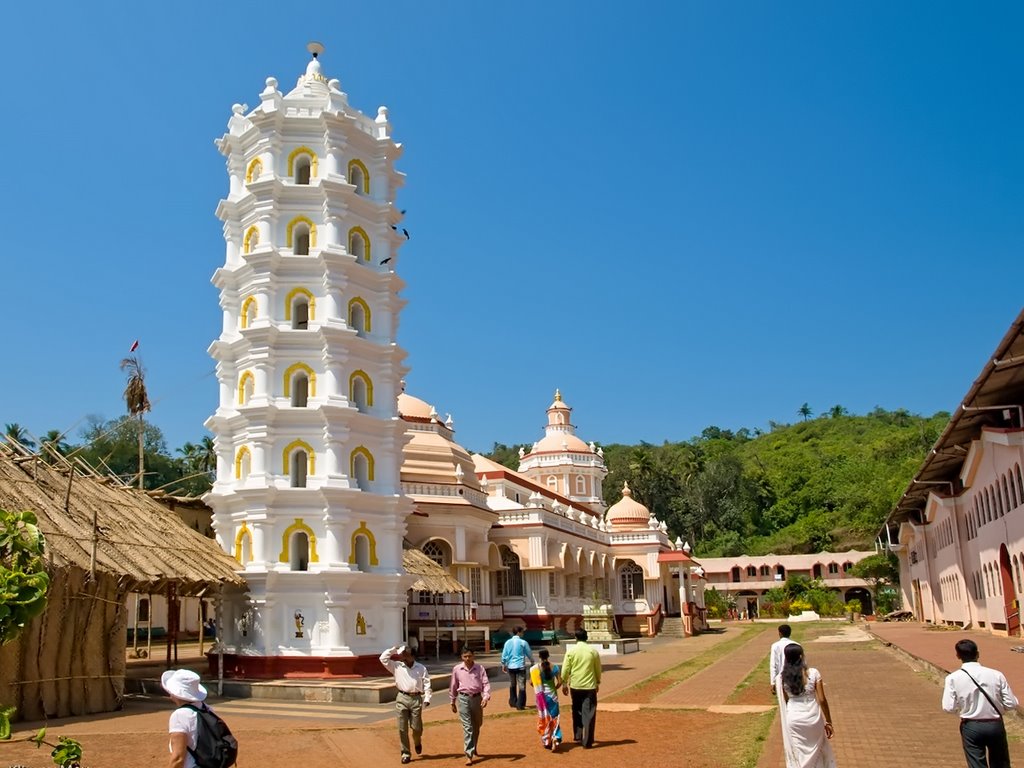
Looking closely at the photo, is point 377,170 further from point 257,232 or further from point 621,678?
point 621,678

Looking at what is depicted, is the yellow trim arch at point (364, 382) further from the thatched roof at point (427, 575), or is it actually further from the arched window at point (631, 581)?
the arched window at point (631, 581)

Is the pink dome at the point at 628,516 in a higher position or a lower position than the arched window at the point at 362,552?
higher

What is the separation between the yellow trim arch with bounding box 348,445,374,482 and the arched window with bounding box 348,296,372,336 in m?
3.21

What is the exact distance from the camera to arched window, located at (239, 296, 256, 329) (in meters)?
25.8

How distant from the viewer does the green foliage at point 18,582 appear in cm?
643

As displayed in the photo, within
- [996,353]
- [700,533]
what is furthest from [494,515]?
[700,533]

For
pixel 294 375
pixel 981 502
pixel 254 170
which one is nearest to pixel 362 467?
pixel 294 375

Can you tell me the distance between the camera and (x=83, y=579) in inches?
745

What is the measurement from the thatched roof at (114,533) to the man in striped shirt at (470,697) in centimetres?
898

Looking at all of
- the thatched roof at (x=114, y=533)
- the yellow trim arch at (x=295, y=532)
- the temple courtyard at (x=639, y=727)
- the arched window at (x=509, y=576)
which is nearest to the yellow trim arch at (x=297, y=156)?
the yellow trim arch at (x=295, y=532)

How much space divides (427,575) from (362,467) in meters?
6.56

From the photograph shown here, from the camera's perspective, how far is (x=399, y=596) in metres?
25.0

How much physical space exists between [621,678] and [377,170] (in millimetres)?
15689

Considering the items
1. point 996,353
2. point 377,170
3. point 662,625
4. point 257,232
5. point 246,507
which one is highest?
point 377,170
